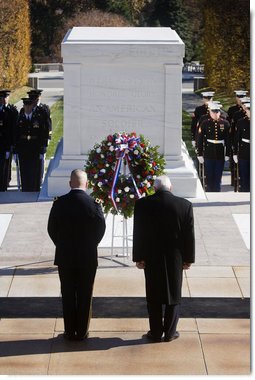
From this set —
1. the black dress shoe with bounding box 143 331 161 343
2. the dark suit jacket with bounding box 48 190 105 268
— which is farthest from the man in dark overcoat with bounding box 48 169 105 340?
the black dress shoe with bounding box 143 331 161 343

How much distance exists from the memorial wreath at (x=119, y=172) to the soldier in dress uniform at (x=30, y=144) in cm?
404

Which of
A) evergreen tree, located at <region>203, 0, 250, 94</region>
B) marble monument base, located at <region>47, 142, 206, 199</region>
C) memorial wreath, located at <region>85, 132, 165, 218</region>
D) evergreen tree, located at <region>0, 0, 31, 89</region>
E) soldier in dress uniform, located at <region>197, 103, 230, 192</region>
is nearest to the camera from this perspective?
memorial wreath, located at <region>85, 132, 165, 218</region>

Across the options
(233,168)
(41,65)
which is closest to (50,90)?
(41,65)

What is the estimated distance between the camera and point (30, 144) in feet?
47.5

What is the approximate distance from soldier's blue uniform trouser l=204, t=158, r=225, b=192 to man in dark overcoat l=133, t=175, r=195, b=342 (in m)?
6.58

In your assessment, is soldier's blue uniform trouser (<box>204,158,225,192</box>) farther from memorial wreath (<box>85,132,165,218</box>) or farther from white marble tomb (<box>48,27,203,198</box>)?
memorial wreath (<box>85,132,165,218</box>)

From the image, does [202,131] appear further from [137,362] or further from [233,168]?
[137,362]

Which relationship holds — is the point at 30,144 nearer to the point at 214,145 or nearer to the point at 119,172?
the point at 214,145

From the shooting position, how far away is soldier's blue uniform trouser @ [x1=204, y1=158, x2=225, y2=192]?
14672 mm

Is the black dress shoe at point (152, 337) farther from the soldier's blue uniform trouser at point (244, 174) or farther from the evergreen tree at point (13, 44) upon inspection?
the evergreen tree at point (13, 44)

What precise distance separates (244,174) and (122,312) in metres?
5.93

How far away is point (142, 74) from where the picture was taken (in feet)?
43.7

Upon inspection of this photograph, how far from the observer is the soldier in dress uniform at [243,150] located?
14.3 meters

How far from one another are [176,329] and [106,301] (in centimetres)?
99
